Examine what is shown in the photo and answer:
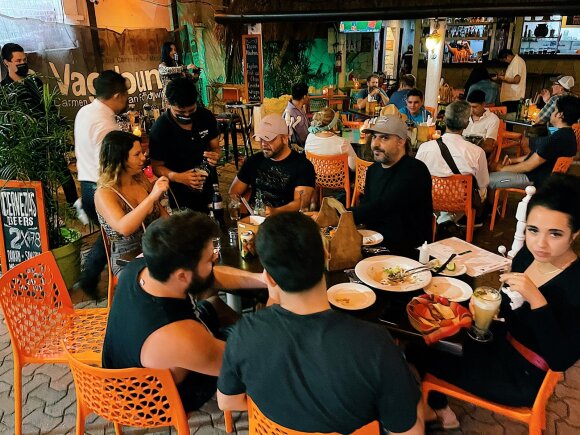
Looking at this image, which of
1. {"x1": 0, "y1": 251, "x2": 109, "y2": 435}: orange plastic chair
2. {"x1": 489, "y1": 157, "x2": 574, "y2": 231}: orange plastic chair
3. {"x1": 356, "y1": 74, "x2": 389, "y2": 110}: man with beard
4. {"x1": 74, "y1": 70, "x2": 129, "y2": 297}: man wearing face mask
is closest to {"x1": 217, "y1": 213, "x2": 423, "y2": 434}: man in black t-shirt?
{"x1": 0, "y1": 251, "x2": 109, "y2": 435}: orange plastic chair

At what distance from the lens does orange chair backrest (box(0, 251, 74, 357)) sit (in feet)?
7.00

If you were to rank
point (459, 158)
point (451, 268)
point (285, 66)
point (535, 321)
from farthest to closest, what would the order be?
1. point (285, 66)
2. point (459, 158)
3. point (451, 268)
4. point (535, 321)

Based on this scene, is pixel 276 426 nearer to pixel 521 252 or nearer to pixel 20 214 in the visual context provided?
pixel 521 252

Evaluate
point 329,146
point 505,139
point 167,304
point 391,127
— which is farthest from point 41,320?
point 505,139

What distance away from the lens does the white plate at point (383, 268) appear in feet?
6.75

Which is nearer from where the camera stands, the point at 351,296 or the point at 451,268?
the point at 351,296

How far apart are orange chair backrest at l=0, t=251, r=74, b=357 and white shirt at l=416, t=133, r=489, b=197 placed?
3.25 metres

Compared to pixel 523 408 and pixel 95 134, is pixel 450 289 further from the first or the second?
pixel 95 134

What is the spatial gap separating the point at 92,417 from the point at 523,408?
2.29 meters

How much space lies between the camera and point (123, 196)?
8.91ft

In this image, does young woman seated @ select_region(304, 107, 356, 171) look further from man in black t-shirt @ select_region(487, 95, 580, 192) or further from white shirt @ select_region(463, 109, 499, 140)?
white shirt @ select_region(463, 109, 499, 140)

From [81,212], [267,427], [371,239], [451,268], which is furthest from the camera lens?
[81,212]

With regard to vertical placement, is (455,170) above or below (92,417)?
above

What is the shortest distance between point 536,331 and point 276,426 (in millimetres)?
1032
